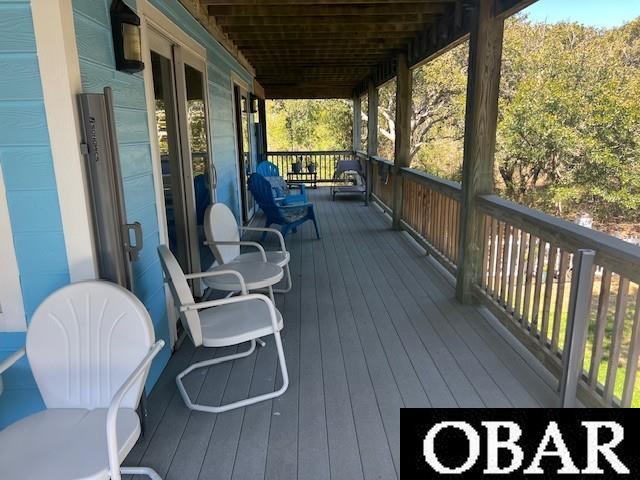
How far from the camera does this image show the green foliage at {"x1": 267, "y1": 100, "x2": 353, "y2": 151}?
20844 millimetres

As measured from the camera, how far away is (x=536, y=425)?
79.0 inches

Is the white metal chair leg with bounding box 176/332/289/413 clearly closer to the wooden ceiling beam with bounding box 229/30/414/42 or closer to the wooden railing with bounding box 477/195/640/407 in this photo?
the wooden railing with bounding box 477/195/640/407

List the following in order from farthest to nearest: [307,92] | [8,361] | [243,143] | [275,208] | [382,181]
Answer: [307,92]
[382,181]
[243,143]
[275,208]
[8,361]

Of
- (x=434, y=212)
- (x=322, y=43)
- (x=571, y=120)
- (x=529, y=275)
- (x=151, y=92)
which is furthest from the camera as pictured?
(x=571, y=120)

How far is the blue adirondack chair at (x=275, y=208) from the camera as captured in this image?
16.6 feet

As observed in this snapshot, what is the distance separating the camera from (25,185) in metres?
1.67

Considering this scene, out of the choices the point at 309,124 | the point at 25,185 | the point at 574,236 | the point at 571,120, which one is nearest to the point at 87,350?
the point at 25,185

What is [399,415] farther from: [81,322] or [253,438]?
[81,322]

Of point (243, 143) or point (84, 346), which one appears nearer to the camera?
point (84, 346)

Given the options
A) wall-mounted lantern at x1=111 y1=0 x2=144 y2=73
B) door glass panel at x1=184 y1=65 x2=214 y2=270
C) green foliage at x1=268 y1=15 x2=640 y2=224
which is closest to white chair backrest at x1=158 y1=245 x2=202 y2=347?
wall-mounted lantern at x1=111 y1=0 x2=144 y2=73

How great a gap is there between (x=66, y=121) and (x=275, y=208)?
3.49m

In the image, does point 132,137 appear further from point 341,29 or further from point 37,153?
point 341,29

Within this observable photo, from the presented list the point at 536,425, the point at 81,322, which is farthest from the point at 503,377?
the point at 81,322

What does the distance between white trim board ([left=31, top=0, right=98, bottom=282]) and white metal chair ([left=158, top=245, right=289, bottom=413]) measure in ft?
1.23
